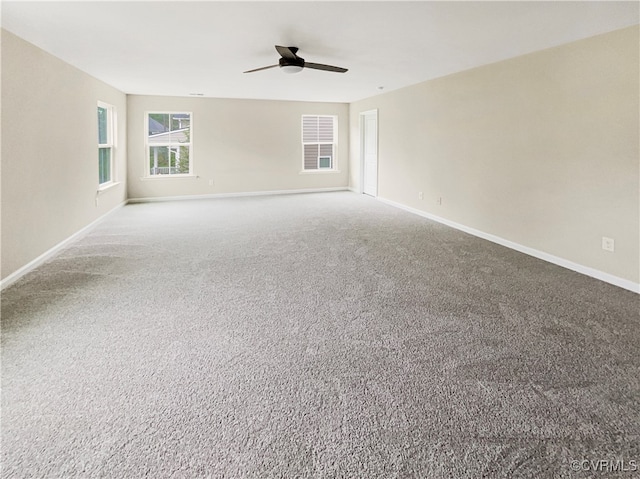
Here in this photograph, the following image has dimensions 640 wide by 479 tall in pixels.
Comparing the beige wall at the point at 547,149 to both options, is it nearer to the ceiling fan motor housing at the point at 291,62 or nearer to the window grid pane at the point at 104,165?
the ceiling fan motor housing at the point at 291,62

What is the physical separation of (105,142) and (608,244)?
721 centimetres

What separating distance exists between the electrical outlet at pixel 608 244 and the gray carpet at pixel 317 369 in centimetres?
36

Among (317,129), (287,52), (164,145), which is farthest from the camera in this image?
(317,129)

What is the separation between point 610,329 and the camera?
2.65m

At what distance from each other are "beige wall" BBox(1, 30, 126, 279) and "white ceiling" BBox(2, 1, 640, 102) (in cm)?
25

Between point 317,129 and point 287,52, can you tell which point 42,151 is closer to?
point 287,52

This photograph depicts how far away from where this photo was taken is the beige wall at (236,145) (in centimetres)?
812

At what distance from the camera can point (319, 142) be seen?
9.61m

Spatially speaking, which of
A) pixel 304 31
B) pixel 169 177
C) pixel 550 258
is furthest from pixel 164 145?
pixel 550 258

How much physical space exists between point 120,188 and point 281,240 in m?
4.11

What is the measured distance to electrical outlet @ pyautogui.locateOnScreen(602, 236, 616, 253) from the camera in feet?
11.8

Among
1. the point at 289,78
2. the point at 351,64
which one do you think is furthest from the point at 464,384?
the point at 289,78

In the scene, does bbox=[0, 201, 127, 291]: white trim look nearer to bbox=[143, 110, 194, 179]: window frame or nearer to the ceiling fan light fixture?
bbox=[143, 110, 194, 179]: window frame

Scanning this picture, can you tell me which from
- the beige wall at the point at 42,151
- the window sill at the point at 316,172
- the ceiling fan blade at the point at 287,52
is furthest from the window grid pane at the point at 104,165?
the window sill at the point at 316,172
